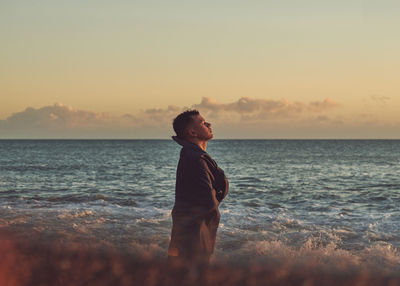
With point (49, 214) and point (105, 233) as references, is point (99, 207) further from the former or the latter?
point (105, 233)

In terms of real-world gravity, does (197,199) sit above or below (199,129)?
below

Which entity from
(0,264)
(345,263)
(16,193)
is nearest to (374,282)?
(345,263)

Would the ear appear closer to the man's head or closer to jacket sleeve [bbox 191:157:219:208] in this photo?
the man's head

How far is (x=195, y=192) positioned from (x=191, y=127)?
1.98 feet

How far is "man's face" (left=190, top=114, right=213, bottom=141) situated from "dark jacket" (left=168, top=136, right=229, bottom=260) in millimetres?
106

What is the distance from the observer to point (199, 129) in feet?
12.4

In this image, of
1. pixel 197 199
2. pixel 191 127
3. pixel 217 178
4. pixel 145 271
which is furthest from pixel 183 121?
pixel 145 271

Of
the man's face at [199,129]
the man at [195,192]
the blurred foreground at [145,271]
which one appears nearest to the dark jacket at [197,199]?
the man at [195,192]

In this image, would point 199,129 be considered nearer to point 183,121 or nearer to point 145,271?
point 183,121

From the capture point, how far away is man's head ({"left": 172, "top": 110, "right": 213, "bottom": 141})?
12.5 ft

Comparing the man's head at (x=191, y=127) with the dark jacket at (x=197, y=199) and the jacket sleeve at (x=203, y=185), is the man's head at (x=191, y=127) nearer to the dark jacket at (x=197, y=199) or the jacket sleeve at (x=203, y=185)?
the dark jacket at (x=197, y=199)

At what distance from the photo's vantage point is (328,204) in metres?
15.9

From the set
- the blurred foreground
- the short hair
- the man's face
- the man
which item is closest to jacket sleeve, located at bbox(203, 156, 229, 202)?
the man

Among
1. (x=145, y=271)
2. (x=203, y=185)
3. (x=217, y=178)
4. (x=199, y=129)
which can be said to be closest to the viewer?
(x=203, y=185)
